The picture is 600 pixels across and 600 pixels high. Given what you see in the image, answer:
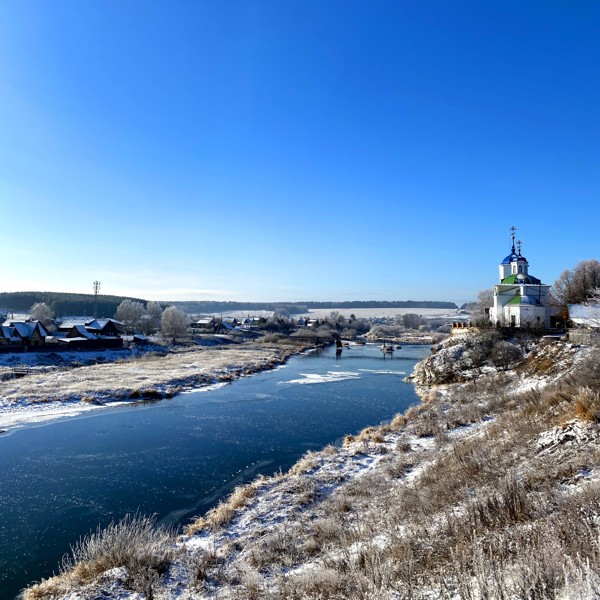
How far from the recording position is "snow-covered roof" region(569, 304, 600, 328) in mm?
24469

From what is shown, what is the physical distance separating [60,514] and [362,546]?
9.35m

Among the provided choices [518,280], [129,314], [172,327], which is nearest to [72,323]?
[172,327]

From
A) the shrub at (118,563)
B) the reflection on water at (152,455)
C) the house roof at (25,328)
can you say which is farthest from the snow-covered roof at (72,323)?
the shrub at (118,563)

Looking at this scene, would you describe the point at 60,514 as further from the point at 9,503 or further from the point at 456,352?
the point at 456,352

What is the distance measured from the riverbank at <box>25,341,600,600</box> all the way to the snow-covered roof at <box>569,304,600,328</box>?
39.8ft

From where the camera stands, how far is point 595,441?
8.17 metres

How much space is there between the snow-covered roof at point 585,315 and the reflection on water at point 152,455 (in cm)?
1151

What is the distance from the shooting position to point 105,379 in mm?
33219

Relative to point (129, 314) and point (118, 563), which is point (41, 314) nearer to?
point (129, 314)

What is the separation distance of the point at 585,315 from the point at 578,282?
1267 cm

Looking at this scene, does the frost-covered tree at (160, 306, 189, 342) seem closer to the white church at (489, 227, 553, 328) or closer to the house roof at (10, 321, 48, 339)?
the house roof at (10, 321, 48, 339)

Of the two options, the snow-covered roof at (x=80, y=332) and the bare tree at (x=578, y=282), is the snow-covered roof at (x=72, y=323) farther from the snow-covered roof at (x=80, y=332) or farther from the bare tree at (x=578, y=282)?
the bare tree at (x=578, y=282)

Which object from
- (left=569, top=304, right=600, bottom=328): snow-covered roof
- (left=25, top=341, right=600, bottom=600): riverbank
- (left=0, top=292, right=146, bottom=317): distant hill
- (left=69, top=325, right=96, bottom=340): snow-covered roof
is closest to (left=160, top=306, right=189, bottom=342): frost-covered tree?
(left=69, top=325, right=96, bottom=340): snow-covered roof

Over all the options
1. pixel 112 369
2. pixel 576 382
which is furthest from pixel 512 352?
pixel 112 369
